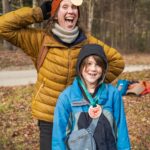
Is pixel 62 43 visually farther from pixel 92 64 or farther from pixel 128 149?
pixel 128 149

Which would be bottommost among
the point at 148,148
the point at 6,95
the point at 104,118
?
the point at 6,95

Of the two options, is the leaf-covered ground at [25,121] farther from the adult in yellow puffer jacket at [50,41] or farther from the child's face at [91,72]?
the child's face at [91,72]

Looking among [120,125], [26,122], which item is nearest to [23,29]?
[120,125]

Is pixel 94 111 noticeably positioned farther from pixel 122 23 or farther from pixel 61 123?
pixel 122 23

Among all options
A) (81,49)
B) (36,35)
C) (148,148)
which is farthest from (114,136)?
(148,148)

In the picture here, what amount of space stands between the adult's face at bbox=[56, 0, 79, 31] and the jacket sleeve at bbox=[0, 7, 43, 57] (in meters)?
0.20

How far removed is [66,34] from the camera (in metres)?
3.49

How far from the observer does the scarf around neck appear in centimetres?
348

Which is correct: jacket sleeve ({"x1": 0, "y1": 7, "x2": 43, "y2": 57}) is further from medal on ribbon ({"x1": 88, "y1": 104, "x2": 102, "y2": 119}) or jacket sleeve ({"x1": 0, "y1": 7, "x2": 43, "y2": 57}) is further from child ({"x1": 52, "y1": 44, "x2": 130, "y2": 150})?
medal on ribbon ({"x1": 88, "y1": 104, "x2": 102, "y2": 119})

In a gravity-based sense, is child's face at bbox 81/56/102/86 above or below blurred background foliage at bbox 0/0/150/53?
above

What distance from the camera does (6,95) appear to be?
11.6m

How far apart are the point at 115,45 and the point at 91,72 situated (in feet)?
103

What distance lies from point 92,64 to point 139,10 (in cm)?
3331

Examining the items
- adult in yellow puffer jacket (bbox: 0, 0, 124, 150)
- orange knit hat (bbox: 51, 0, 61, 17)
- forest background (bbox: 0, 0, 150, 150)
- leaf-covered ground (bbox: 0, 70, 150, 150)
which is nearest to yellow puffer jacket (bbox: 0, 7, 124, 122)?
adult in yellow puffer jacket (bbox: 0, 0, 124, 150)
